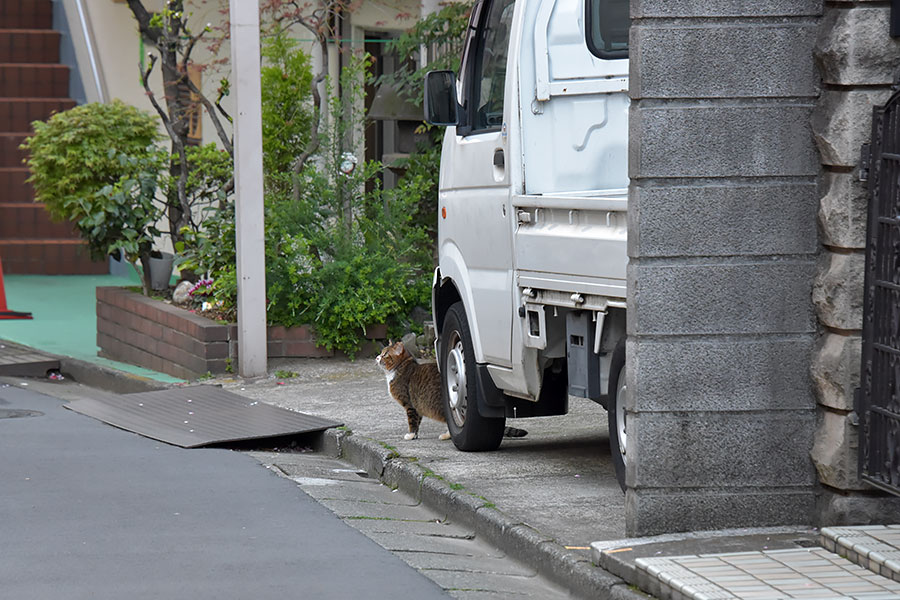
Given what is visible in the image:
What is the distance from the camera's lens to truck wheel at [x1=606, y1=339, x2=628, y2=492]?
6.35 m

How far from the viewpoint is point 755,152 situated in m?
5.50

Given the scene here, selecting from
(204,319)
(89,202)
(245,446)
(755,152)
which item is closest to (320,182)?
(204,319)

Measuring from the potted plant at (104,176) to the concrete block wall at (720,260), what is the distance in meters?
8.33

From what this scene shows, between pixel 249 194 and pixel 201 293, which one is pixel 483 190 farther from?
pixel 201 293

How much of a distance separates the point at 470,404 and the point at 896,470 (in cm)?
310

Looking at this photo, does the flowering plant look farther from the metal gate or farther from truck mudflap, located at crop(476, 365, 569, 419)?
the metal gate

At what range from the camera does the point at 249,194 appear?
1110 centimetres

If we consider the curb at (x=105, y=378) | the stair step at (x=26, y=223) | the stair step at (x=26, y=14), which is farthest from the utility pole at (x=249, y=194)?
the stair step at (x=26, y=14)

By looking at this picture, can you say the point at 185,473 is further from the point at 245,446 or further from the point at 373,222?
the point at 373,222

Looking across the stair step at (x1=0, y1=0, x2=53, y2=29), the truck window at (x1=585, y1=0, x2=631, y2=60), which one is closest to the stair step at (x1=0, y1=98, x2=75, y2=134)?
the stair step at (x1=0, y1=0, x2=53, y2=29)

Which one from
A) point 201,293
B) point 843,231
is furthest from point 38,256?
point 843,231

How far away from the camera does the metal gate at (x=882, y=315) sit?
5.14 meters

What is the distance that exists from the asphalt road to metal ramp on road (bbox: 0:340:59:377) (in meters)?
3.67

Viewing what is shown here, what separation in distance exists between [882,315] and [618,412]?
148 cm
